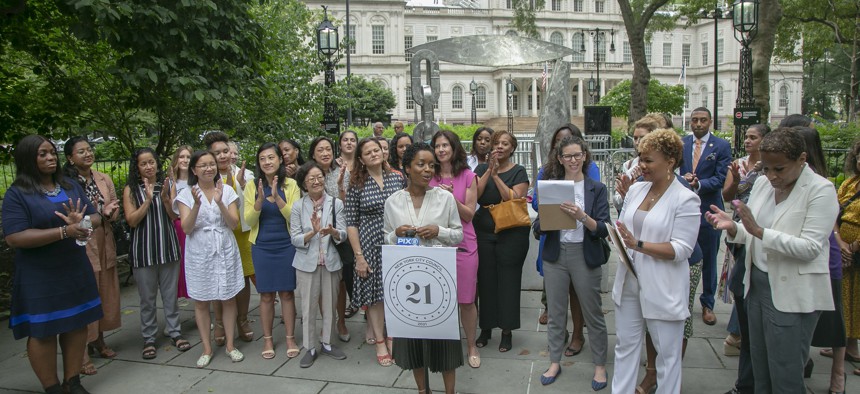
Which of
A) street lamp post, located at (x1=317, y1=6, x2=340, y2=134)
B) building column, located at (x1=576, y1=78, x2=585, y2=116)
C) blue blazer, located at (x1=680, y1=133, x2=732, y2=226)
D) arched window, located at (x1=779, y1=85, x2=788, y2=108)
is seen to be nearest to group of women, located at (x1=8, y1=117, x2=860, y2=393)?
blue blazer, located at (x1=680, y1=133, x2=732, y2=226)

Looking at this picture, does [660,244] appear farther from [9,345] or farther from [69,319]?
[9,345]

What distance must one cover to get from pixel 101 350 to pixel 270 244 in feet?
6.15

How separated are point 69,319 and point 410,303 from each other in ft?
8.74

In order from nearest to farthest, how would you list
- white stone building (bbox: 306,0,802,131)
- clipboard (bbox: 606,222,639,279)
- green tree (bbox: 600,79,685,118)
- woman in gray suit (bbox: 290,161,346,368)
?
1. clipboard (bbox: 606,222,639,279)
2. woman in gray suit (bbox: 290,161,346,368)
3. green tree (bbox: 600,79,685,118)
4. white stone building (bbox: 306,0,802,131)

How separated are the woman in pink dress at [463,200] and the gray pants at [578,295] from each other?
634 mm

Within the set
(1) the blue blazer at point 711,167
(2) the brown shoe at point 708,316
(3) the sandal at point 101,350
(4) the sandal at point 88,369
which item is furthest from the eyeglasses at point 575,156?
(3) the sandal at point 101,350

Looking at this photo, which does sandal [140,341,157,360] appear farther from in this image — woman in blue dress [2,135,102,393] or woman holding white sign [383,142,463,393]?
woman holding white sign [383,142,463,393]

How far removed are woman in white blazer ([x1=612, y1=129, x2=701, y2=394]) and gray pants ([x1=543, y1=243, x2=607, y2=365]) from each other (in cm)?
71

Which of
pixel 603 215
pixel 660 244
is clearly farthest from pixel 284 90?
pixel 660 244

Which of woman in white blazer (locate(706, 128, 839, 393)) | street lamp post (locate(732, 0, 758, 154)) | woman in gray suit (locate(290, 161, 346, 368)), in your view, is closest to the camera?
woman in white blazer (locate(706, 128, 839, 393))

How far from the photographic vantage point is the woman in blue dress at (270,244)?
5.18m

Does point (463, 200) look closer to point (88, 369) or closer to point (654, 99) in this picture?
point (88, 369)

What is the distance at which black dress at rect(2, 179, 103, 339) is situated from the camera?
4113 mm

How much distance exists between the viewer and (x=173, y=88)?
539 centimetres
